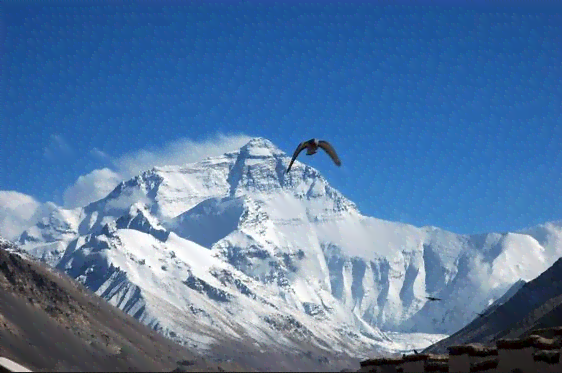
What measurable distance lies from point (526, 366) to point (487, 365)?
1.87 m

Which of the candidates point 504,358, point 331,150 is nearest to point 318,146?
point 331,150

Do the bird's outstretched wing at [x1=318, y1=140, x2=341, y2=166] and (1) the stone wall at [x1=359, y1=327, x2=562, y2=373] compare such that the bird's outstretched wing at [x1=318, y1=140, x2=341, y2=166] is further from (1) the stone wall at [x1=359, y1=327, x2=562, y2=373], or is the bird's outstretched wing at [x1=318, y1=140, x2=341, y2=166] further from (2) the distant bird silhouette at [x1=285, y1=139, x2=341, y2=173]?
(1) the stone wall at [x1=359, y1=327, x2=562, y2=373]

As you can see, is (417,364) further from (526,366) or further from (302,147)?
(302,147)

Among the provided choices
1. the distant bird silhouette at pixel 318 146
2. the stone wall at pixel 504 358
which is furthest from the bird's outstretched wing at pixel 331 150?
the stone wall at pixel 504 358

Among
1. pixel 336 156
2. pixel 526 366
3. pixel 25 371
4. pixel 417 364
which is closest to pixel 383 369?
pixel 417 364

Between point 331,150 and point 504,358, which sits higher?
point 331,150

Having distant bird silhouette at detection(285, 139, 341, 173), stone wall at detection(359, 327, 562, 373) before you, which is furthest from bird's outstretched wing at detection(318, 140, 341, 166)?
stone wall at detection(359, 327, 562, 373)

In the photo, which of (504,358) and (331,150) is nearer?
(331,150)

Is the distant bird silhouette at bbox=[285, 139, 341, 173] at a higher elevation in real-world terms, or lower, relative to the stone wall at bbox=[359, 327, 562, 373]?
higher

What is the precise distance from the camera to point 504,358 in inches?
1622

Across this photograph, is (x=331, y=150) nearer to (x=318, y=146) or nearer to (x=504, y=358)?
(x=318, y=146)

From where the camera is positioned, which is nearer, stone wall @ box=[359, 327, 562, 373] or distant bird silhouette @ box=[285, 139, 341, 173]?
distant bird silhouette @ box=[285, 139, 341, 173]

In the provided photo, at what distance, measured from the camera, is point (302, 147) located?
36.9 m

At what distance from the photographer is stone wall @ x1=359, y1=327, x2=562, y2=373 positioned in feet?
129
